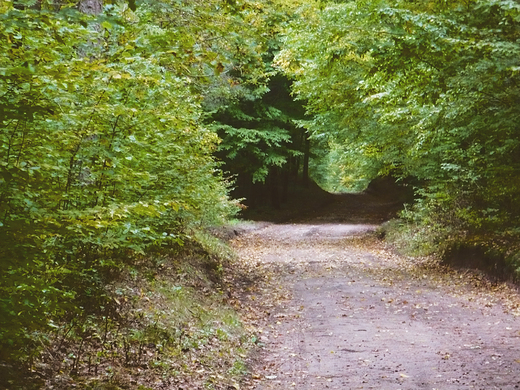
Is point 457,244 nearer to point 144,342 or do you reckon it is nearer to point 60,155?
point 144,342

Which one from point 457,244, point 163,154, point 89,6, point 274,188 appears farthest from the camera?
point 274,188

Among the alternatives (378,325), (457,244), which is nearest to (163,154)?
(378,325)

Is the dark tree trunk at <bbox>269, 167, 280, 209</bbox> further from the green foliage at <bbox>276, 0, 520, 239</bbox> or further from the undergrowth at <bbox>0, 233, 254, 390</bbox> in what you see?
the undergrowth at <bbox>0, 233, 254, 390</bbox>

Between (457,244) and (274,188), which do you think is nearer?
(457,244)

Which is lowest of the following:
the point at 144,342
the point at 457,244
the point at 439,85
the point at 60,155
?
the point at 144,342

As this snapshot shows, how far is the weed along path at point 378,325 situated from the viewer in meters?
6.64

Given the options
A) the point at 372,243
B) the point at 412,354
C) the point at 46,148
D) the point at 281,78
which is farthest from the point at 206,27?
the point at 281,78

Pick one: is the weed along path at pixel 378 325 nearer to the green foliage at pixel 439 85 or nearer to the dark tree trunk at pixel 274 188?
the green foliage at pixel 439 85

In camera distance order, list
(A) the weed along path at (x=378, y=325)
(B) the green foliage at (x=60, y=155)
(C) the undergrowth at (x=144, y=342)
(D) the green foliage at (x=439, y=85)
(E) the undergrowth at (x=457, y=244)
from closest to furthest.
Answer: (B) the green foliage at (x=60, y=155), (C) the undergrowth at (x=144, y=342), (A) the weed along path at (x=378, y=325), (D) the green foliage at (x=439, y=85), (E) the undergrowth at (x=457, y=244)

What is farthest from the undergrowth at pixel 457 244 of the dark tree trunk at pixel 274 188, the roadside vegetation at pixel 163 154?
the dark tree trunk at pixel 274 188

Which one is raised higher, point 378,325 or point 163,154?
point 163,154

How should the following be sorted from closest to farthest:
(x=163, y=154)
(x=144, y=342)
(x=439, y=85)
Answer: (x=144, y=342) → (x=163, y=154) → (x=439, y=85)

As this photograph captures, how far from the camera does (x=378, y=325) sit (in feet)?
30.3

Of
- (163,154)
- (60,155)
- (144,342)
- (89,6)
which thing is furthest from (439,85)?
(60,155)
